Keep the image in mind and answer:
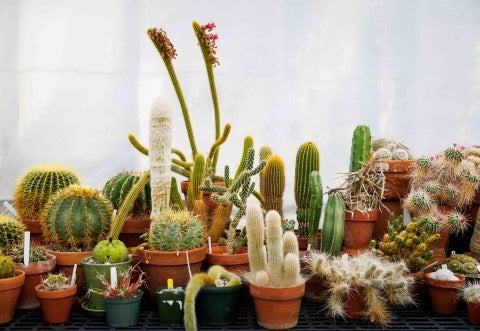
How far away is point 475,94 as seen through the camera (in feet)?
9.26

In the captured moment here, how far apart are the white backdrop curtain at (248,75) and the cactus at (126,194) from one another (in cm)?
30

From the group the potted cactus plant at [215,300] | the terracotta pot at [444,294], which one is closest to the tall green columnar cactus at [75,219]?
the potted cactus plant at [215,300]

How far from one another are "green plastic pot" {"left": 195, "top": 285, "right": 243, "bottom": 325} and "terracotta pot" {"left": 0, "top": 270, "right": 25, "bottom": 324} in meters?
0.63

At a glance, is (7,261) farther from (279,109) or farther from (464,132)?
(464,132)

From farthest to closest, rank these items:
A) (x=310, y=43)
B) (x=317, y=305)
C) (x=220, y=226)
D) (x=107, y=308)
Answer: (x=310, y=43), (x=220, y=226), (x=317, y=305), (x=107, y=308)

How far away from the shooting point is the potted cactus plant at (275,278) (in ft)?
6.31

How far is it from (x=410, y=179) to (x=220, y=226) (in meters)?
0.86

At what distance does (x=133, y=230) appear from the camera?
Result: 2.48 m

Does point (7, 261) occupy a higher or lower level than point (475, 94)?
lower

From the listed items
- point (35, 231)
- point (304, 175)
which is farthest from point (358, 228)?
point (35, 231)

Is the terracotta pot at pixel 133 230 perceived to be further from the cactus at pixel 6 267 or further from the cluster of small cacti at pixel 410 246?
the cluster of small cacti at pixel 410 246

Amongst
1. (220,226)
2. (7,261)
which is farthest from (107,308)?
(220,226)

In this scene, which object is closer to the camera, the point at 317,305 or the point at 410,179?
the point at 317,305

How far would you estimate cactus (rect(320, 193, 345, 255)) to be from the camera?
2.28m
